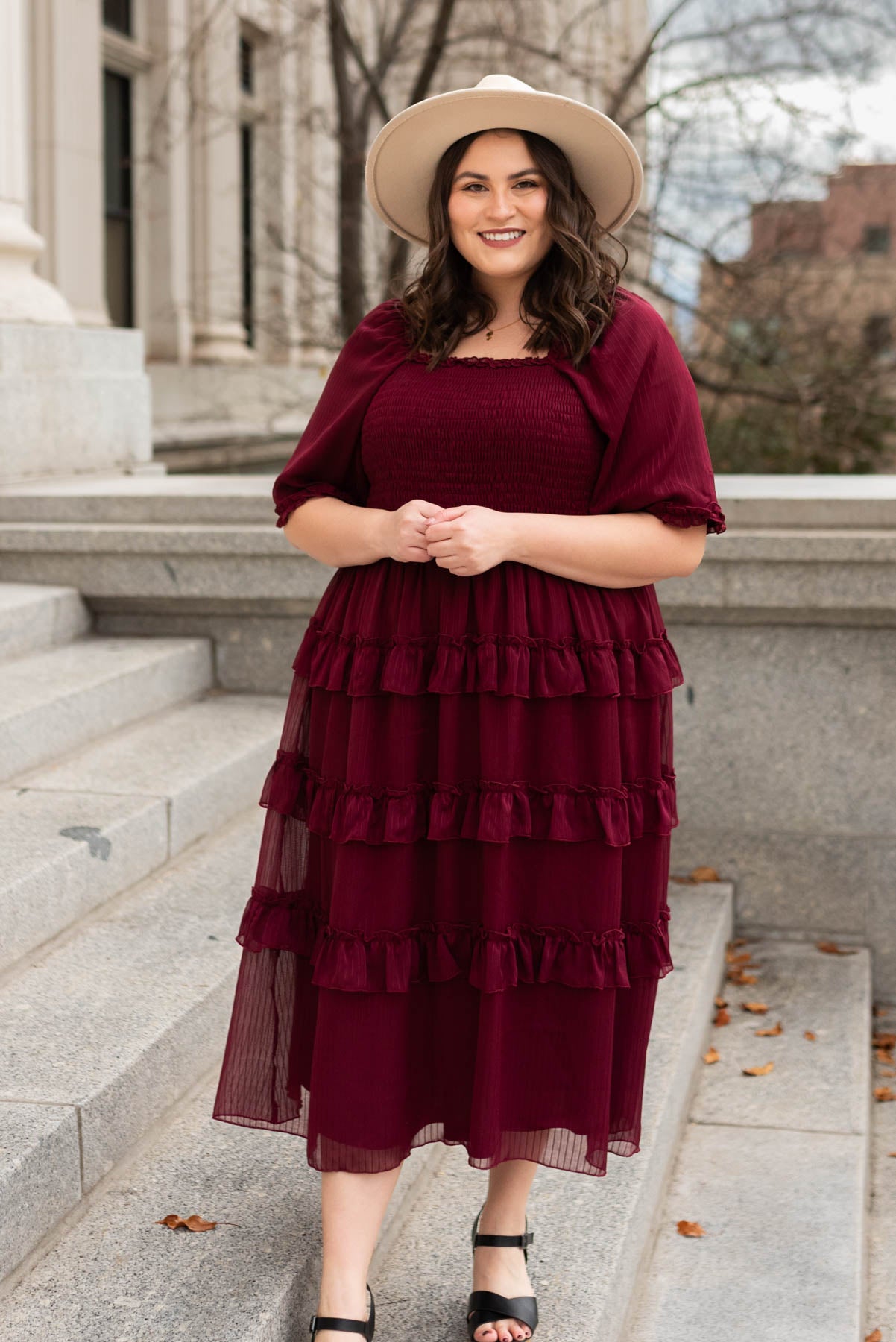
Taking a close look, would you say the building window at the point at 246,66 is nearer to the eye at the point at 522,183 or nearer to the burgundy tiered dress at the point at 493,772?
the eye at the point at 522,183

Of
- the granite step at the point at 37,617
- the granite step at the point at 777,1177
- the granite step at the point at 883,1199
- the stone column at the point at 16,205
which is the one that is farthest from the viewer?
the stone column at the point at 16,205

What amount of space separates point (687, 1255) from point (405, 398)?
1.94 meters

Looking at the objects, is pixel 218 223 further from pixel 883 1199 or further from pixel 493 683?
pixel 493 683

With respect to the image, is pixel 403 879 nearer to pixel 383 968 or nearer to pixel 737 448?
pixel 383 968

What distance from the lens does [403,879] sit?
7.53 feet

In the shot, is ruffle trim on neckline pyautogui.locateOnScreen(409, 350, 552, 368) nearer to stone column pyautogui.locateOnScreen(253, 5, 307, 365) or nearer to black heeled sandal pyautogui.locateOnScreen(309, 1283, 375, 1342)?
black heeled sandal pyautogui.locateOnScreen(309, 1283, 375, 1342)

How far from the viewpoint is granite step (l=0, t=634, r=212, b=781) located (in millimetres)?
3975

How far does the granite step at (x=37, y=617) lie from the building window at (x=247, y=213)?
348 inches

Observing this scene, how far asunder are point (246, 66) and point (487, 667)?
40.9 feet

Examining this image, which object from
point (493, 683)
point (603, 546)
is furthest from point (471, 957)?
point (603, 546)

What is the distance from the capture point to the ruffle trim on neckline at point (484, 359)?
91.8 inches

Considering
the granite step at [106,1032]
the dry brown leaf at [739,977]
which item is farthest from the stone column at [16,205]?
the dry brown leaf at [739,977]

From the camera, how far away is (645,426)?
2.30 metres

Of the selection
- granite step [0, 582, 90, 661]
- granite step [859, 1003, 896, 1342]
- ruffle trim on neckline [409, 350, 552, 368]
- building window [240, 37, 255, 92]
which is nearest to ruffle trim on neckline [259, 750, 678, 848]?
ruffle trim on neckline [409, 350, 552, 368]
